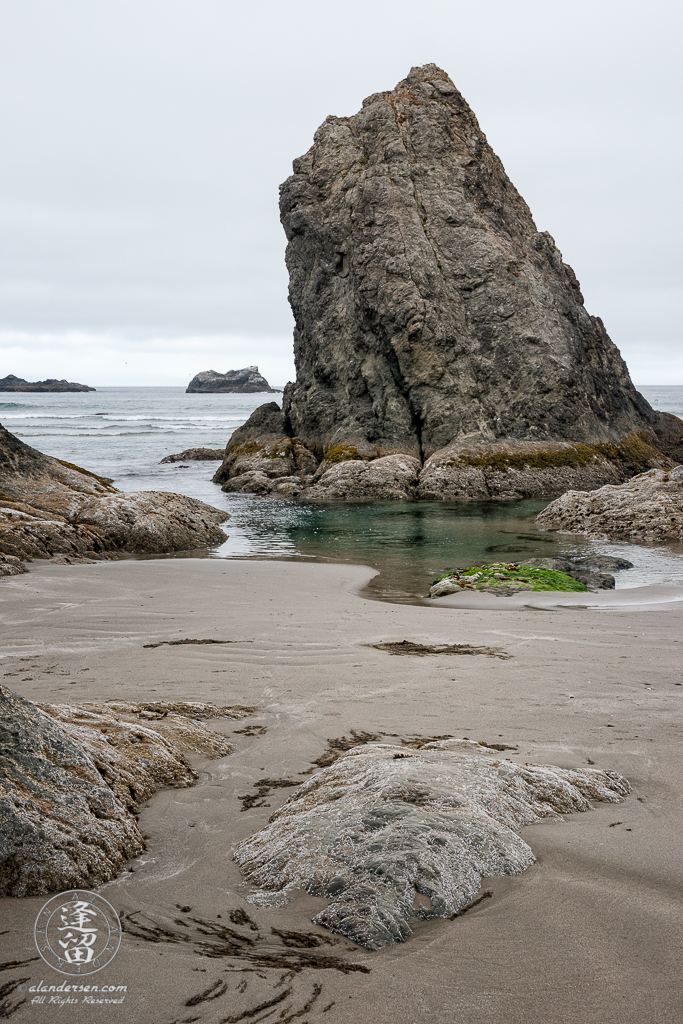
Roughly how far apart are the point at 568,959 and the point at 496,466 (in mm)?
27529

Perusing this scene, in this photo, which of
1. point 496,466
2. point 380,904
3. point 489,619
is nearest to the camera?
point 380,904

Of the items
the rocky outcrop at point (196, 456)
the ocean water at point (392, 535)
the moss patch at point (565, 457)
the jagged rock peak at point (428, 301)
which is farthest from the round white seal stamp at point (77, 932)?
the rocky outcrop at point (196, 456)

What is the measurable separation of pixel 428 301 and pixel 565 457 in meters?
9.32

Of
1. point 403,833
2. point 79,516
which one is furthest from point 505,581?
point 79,516

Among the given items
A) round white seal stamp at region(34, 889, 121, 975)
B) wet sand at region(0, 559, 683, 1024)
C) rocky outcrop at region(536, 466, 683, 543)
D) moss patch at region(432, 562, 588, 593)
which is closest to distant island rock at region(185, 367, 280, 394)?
rocky outcrop at region(536, 466, 683, 543)

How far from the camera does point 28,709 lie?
10.3 feet

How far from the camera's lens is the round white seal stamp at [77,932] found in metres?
2.27

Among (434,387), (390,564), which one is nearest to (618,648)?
(390,564)

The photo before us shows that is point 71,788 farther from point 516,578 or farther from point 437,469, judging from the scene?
point 437,469

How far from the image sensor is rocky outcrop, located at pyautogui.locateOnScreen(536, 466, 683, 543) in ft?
57.1

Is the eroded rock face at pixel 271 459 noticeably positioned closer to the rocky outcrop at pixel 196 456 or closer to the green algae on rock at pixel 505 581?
the rocky outcrop at pixel 196 456

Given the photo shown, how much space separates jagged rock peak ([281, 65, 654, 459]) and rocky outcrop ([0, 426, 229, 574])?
16309mm

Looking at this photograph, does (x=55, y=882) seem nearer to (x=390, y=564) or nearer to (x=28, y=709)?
(x=28, y=709)

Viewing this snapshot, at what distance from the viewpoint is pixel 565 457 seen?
29.8 meters
